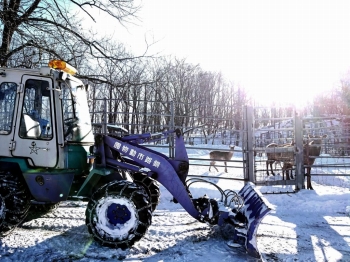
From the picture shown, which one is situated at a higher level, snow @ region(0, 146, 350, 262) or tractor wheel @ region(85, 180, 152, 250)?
tractor wheel @ region(85, 180, 152, 250)

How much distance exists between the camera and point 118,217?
3998mm

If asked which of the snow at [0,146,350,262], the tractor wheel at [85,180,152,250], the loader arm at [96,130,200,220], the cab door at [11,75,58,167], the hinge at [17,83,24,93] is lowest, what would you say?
the snow at [0,146,350,262]

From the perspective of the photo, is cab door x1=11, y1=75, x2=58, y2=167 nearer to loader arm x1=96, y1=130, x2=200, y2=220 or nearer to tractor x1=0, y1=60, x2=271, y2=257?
tractor x1=0, y1=60, x2=271, y2=257

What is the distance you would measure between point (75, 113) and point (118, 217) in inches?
75.0

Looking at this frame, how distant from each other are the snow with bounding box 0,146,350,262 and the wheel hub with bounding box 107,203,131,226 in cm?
37

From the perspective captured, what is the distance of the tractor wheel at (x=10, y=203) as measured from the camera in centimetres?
411

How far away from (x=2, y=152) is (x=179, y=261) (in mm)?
3006

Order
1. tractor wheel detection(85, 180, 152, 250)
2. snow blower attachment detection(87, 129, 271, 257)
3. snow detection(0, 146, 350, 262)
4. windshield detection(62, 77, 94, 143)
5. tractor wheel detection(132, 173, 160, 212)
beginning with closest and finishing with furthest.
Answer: snow detection(0, 146, 350, 262) → tractor wheel detection(85, 180, 152, 250) → snow blower attachment detection(87, 129, 271, 257) → windshield detection(62, 77, 94, 143) → tractor wheel detection(132, 173, 160, 212)

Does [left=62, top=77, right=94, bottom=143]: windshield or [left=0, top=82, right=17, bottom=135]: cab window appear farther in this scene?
[left=62, top=77, right=94, bottom=143]: windshield

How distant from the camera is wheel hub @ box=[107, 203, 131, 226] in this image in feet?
13.1

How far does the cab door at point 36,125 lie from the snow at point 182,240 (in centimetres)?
116

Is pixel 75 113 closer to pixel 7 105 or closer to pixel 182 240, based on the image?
pixel 7 105

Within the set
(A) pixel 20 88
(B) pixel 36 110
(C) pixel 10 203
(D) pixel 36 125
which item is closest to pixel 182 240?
(C) pixel 10 203

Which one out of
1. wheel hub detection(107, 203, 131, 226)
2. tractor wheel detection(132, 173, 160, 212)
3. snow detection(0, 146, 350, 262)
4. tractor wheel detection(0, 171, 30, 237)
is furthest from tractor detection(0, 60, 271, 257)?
tractor wheel detection(132, 173, 160, 212)
